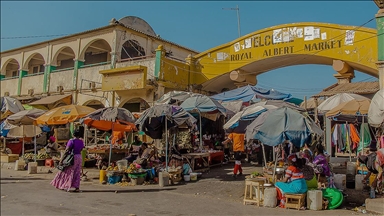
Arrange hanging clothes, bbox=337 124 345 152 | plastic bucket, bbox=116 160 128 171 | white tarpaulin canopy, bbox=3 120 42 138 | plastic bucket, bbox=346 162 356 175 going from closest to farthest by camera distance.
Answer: plastic bucket, bbox=346 162 356 175
plastic bucket, bbox=116 160 128 171
hanging clothes, bbox=337 124 345 152
white tarpaulin canopy, bbox=3 120 42 138

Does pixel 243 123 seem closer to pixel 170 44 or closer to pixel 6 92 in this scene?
pixel 170 44

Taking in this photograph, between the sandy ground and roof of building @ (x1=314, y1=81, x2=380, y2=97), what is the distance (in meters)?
6.66

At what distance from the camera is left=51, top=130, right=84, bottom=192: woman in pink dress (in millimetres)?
10133

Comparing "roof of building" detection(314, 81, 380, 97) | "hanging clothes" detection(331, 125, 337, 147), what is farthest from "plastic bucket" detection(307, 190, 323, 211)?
"hanging clothes" detection(331, 125, 337, 147)

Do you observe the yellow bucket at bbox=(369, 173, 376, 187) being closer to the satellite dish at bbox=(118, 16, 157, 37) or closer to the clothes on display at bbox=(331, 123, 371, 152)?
the clothes on display at bbox=(331, 123, 371, 152)

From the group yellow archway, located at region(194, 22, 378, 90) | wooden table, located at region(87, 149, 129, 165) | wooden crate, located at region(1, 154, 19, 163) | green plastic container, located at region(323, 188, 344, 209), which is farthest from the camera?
wooden crate, located at region(1, 154, 19, 163)

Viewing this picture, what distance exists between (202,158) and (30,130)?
33.6 feet

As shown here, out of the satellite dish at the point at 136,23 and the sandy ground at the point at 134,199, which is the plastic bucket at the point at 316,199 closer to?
the sandy ground at the point at 134,199

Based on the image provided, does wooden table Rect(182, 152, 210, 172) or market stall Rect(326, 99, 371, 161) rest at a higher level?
market stall Rect(326, 99, 371, 161)

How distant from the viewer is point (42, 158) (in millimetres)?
16156

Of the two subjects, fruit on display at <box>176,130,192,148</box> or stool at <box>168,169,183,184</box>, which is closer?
stool at <box>168,169,183,184</box>

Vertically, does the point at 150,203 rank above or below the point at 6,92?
below

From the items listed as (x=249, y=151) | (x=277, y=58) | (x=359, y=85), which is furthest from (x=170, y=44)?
(x=359, y=85)

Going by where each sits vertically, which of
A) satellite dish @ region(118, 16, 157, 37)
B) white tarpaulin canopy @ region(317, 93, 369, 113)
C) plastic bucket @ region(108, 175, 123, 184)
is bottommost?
plastic bucket @ region(108, 175, 123, 184)
